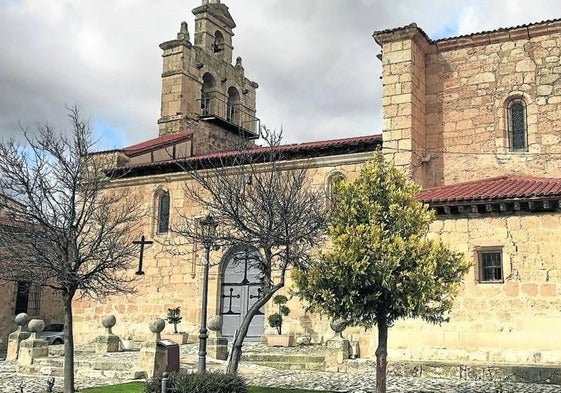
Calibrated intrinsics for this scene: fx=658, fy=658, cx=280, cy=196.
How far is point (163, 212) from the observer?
22.7m

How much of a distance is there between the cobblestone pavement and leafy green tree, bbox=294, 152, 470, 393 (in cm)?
220

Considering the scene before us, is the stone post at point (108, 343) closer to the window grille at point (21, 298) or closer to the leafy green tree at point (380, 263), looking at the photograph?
the leafy green tree at point (380, 263)

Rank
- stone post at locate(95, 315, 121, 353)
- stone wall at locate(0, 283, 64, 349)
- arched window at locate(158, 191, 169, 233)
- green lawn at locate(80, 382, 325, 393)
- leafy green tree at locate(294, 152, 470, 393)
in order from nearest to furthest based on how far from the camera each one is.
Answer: leafy green tree at locate(294, 152, 470, 393) < green lawn at locate(80, 382, 325, 393) < stone post at locate(95, 315, 121, 353) < arched window at locate(158, 191, 169, 233) < stone wall at locate(0, 283, 64, 349)

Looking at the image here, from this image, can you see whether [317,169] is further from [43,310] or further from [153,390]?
[43,310]

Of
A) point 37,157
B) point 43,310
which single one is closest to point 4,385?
point 37,157

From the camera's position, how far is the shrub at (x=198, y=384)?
30.4 ft

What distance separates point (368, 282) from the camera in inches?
407

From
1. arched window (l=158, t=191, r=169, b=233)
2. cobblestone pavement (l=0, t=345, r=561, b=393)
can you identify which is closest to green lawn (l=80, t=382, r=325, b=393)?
cobblestone pavement (l=0, t=345, r=561, b=393)

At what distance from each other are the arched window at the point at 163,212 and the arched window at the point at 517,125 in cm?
1128

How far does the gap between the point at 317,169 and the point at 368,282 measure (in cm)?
989

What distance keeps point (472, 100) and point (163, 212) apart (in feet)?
35.5

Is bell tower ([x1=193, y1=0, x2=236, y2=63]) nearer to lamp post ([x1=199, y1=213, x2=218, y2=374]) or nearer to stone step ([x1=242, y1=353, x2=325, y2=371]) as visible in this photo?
stone step ([x1=242, y1=353, x2=325, y2=371])

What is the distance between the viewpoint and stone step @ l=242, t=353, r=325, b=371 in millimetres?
15438

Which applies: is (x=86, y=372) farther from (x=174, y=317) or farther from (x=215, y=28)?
(x=215, y=28)
